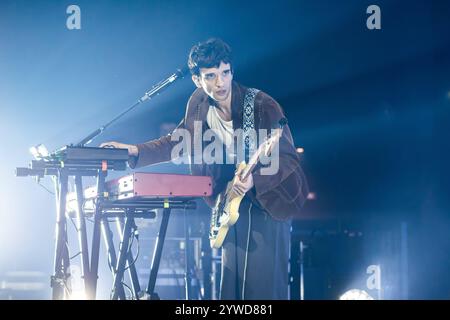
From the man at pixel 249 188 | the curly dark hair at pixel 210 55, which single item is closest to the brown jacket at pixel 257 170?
the man at pixel 249 188

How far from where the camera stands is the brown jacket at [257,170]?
2.81 meters

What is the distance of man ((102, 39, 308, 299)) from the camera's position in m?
2.81

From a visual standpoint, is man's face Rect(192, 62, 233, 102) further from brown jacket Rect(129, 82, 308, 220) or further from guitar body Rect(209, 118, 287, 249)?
guitar body Rect(209, 118, 287, 249)

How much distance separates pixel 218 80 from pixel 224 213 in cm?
68

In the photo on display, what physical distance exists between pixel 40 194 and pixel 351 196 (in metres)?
2.82

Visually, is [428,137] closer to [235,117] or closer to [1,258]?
[235,117]

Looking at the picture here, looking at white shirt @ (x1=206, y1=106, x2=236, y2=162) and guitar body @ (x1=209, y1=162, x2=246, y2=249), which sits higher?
white shirt @ (x1=206, y1=106, x2=236, y2=162)

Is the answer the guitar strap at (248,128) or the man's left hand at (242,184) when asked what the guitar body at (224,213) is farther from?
the guitar strap at (248,128)

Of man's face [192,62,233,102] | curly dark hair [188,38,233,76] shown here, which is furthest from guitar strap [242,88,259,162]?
curly dark hair [188,38,233,76]

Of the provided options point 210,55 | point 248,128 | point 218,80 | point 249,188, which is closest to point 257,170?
point 249,188

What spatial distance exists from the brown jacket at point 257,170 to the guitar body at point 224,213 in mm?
79

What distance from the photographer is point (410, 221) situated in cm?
477
